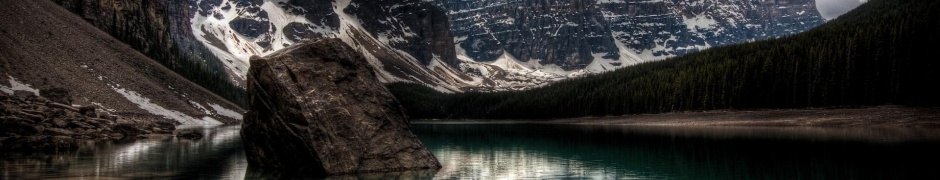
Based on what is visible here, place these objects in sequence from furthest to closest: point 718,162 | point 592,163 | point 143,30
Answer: point 143,30 → point 592,163 → point 718,162

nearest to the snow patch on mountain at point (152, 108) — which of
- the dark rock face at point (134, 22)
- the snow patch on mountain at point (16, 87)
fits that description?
the snow patch on mountain at point (16, 87)

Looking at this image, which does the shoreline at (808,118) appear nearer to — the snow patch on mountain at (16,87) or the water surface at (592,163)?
the water surface at (592,163)

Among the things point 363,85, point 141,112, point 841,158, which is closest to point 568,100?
point 141,112

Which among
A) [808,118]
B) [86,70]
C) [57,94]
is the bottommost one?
[808,118]

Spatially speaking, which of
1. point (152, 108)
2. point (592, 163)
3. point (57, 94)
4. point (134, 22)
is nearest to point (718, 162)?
point (592, 163)

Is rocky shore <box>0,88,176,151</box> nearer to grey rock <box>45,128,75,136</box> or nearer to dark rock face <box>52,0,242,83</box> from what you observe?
grey rock <box>45,128,75,136</box>

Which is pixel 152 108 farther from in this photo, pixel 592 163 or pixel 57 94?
pixel 592 163

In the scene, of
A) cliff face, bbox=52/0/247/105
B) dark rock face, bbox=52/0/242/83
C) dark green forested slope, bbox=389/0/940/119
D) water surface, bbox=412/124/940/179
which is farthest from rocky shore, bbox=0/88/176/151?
dark green forested slope, bbox=389/0/940/119

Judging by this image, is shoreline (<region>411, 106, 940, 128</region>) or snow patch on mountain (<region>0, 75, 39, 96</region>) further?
shoreline (<region>411, 106, 940, 128</region>)
